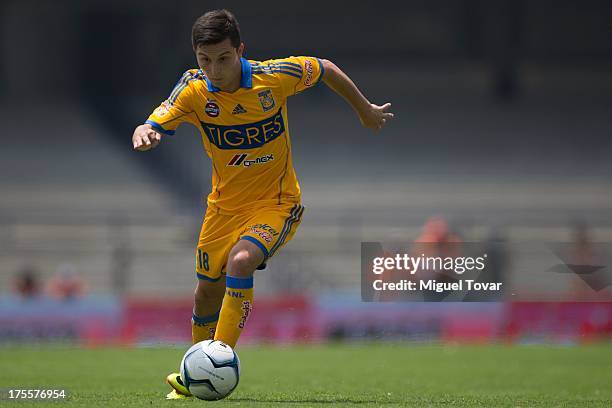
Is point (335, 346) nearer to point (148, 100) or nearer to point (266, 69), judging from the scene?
point (266, 69)

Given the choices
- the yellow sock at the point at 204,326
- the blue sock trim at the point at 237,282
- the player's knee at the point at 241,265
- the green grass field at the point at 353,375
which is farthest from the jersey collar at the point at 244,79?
the green grass field at the point at 353,375

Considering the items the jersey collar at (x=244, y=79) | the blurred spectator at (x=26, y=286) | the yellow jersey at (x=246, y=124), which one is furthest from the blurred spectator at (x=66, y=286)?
the jersey collar at (x=244, y=79)

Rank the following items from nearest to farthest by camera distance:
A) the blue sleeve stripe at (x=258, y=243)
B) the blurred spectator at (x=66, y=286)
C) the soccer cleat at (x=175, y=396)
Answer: the blue sleeve stripe at (x=258, y=243), the soccer cleat at (x=175, y=396), the blurred spectator at (x=66, y=286)

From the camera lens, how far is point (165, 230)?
898 inches

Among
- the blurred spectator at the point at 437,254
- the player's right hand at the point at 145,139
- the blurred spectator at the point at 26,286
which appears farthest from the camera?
the blurred spectator at the point at 26,286

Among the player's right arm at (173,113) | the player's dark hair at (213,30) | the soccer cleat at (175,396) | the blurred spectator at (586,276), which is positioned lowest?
the soccer cleat at (175,396)

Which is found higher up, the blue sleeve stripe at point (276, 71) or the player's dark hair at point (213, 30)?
the player's dark hair at point (213, 30)

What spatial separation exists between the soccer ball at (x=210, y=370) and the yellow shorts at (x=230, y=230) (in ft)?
2.44

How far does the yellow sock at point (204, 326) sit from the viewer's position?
25.3 feet

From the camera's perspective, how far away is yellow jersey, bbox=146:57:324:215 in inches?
282

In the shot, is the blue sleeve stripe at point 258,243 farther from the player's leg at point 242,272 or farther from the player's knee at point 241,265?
the player's knee at point 241,265

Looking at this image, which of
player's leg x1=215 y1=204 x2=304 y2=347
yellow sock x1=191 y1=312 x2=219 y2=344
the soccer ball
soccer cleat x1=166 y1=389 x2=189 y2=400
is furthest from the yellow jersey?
soccer cleat x1=166 y1=389 x2=189 y2=400

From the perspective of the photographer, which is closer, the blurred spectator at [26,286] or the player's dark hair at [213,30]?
the player's dark hair at [213,30]

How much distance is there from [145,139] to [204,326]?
1.69 m
